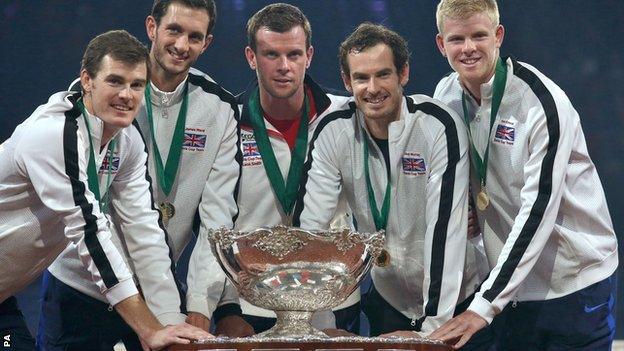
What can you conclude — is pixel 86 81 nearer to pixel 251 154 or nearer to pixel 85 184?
pixel 85 184

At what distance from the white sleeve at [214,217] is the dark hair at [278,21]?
0.31 metres

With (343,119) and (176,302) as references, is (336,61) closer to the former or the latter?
(343,119)

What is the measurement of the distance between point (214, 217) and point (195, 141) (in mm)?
277

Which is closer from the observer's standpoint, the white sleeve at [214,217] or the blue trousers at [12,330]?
Answer: the blue trousers at [12,330]

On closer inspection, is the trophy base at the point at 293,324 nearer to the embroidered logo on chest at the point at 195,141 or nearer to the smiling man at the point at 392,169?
the smiling man at the point at 392,169

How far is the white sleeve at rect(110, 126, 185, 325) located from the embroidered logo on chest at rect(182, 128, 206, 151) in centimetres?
25

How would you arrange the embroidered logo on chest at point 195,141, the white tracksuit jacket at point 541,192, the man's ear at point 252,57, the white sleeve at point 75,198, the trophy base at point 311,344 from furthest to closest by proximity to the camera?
1. the man's ear at point 252,57
2. the embroidered logo on chest at point 195,141
3. the white tracksuit jacket at point 541,192
4. the white sleeve at point 75,198
5. the trophy base at point 311,344

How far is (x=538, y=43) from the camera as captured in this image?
5.10m

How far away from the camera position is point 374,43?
3.74 m

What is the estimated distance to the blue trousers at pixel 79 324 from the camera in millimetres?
3797

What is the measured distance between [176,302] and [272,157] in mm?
689

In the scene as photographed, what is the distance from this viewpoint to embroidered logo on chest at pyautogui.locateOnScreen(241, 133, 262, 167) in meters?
4.00

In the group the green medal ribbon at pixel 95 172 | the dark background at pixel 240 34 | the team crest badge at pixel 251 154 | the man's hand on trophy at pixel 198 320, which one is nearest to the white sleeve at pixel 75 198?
the green medal ribbon at pixel 95 172

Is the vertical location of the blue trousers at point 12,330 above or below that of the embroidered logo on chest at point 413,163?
below
